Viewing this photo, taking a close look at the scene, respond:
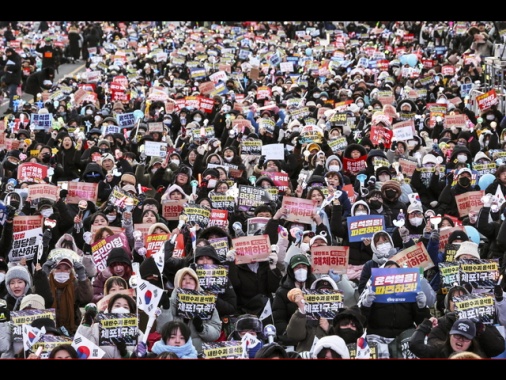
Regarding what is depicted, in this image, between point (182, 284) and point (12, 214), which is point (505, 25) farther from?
point (182, 284)

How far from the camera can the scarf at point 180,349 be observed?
8.37 m

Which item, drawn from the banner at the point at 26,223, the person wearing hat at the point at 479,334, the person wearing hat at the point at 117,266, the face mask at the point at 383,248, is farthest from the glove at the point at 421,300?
the banner at the point at 26,223

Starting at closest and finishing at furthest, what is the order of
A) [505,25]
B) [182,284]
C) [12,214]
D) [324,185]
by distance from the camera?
[182,284] → [12,214] → [324,185] → [505,25]

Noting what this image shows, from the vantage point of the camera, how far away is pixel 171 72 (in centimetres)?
2948

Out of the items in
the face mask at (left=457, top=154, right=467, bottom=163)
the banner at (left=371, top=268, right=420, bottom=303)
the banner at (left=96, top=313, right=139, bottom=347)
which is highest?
the face mask at (left=457, top=154, right=467, bottom=163)

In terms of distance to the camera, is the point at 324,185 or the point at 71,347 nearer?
the point at 71,347

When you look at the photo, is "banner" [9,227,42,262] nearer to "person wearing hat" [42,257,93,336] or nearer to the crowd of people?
the crowd of people

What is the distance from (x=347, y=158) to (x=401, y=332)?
619cm

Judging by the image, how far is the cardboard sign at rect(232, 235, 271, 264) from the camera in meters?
10.6

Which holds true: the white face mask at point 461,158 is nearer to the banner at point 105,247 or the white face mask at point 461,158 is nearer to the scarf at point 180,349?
the banner at point 105,247

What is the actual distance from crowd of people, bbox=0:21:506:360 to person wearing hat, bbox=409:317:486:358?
2cm

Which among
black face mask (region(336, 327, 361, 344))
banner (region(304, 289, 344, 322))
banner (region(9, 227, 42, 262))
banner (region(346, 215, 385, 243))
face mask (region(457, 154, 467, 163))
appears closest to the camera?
black face mask (region(336, 327, 361, 344))

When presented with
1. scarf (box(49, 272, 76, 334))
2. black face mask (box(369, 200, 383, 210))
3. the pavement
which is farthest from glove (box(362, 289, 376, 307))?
the pavement
